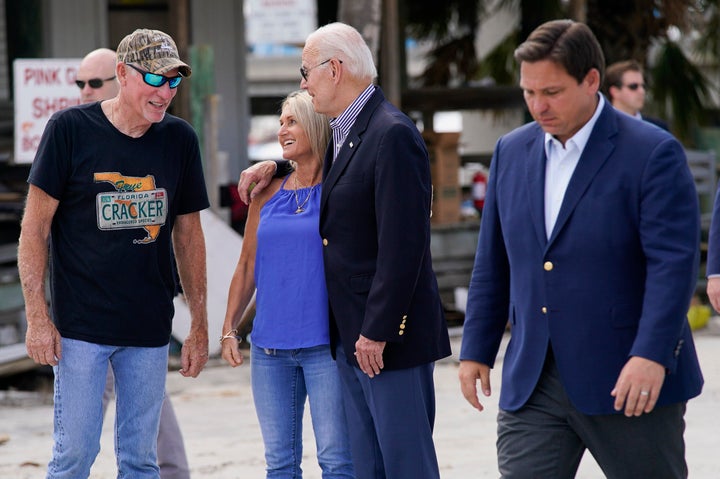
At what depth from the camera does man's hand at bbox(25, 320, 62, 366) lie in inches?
147

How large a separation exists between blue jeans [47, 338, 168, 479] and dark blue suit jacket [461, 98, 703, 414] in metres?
1.30

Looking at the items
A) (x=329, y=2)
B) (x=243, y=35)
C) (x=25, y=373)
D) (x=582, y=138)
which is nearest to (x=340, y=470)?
(x=582, y=138)

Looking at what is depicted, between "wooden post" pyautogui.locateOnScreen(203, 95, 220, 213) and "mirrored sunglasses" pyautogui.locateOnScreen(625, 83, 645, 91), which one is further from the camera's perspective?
"wooden post" pyautogui.locateOnScreen(203, 95, 220, 213)

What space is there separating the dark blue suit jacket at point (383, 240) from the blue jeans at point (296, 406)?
258 mm

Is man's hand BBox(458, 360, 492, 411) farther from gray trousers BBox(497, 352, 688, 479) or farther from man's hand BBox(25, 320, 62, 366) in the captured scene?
man's hand BBox(25, 320, 62, 366)

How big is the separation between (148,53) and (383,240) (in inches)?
39.7

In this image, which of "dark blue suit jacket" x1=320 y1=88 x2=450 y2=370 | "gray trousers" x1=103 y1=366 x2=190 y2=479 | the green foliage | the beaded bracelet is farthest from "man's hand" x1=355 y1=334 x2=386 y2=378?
the green foliage

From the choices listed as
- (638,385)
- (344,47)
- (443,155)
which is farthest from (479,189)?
(638,385)

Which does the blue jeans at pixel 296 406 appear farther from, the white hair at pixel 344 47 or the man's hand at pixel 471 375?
the white hair at pixel 344 47

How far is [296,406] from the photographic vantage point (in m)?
4.09

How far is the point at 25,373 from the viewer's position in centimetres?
802

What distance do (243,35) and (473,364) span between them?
9197 mm

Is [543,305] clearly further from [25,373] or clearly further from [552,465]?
[25,373]

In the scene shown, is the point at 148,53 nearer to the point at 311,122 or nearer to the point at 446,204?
the point at 311,122
